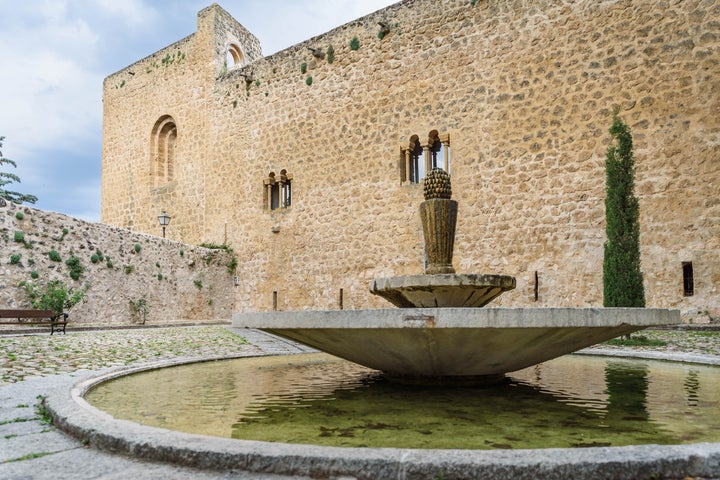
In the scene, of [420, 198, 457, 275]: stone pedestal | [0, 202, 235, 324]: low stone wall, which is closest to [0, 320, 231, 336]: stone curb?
[0, 202, 235, 324]: low stone wall

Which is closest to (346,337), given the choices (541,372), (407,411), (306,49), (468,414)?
(407,411)

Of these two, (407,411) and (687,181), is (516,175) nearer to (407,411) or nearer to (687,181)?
(687,181)

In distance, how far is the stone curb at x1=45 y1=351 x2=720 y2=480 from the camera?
1731mm

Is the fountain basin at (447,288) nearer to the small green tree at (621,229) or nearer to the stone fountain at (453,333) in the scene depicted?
the stone fountain at (453,333)

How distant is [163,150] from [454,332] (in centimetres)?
1999

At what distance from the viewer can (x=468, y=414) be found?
2926 mm

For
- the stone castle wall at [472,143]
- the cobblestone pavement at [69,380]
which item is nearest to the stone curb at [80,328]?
the cobblestone pavement at [69,380]

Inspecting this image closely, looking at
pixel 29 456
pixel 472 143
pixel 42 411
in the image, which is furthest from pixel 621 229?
pixel 29 456

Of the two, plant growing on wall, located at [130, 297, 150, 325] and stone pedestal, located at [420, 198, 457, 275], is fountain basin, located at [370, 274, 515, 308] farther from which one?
plant growing on wall, located at [130, 297, 150, 325]

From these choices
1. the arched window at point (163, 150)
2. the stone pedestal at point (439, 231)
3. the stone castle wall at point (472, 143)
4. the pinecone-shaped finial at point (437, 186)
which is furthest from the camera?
the arched window at point (163, 150)

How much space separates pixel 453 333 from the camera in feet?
9.77

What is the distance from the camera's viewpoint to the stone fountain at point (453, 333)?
2840 mm

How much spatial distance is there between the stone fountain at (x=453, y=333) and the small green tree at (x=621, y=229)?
566cm

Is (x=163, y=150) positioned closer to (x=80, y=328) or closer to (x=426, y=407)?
(x=80, y=328)
